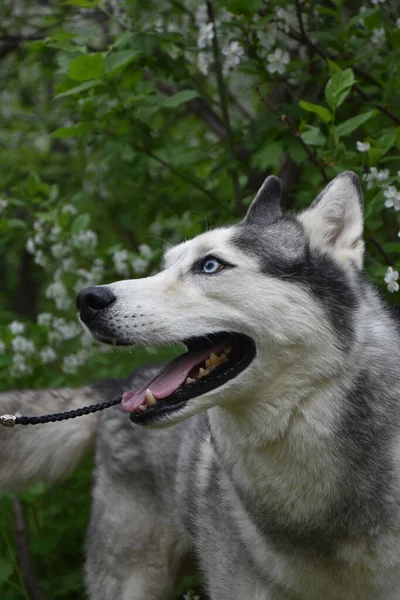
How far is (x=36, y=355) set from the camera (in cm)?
555

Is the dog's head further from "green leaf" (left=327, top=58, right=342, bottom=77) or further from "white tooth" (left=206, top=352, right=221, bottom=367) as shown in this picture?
"green leaf" (left=327, top=58, right=342, bottom=77)

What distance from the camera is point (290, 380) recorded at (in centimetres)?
298

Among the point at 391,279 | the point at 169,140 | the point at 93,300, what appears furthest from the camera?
the point at 169,140

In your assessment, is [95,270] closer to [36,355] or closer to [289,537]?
[36,355]

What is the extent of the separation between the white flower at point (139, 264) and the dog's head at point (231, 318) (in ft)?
7.59

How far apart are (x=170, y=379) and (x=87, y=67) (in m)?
1.90

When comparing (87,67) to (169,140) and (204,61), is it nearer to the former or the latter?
(204,61)

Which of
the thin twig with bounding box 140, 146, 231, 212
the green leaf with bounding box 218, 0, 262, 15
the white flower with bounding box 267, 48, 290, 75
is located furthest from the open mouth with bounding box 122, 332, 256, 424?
the thin twig with bounding box 140, 146, 231, 212

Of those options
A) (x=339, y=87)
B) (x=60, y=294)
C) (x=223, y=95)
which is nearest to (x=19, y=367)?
(x=60, y=294)

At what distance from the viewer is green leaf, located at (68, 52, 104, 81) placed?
414cm

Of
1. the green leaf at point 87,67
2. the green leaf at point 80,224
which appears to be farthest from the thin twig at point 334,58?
the green leaf at point 80,224

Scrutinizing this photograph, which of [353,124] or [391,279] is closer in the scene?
[391,279]

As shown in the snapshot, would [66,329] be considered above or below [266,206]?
below

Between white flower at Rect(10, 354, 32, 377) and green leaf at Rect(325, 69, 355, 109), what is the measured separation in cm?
256
